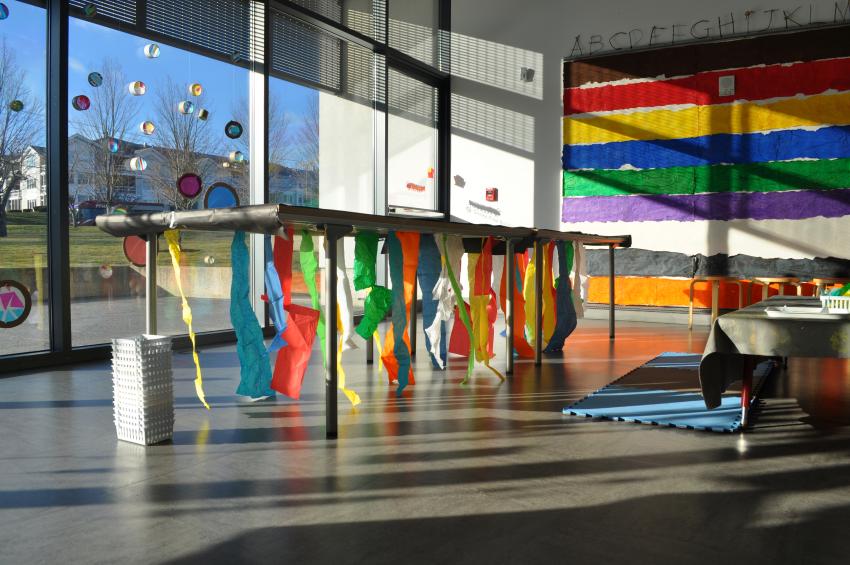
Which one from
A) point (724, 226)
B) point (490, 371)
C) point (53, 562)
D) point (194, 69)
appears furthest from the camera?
point (724, 226)

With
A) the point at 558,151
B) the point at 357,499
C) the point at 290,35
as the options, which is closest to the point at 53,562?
the point at 357,499

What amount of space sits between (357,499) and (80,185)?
11.4ft

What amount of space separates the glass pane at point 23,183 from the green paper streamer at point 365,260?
2.28 m

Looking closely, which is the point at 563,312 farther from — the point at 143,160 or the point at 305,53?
the point at 305,53

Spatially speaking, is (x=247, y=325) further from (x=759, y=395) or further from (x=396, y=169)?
(x=396, y=169)

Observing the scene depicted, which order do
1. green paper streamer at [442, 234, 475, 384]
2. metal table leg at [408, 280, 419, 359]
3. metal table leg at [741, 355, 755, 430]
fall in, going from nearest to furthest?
metal table leg at [741, 355, 755, 430]
metal table leg at [408, 280, 419, 359]
green paper streamer at [442, 234, 475, 384]

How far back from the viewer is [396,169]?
7828mm

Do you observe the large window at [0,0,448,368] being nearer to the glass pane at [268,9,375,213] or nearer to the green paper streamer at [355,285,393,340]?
the glass pane at [268,9,375,213]

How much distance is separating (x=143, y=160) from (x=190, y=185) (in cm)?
41

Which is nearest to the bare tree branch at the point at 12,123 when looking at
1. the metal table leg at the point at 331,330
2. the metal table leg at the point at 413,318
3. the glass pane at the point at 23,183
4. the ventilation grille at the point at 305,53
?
the glass pane at the point at 23,183

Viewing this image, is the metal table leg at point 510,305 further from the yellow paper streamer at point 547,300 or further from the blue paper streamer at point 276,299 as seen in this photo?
the blue paper streamer at point 276,299

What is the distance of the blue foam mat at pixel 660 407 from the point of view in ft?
10.2

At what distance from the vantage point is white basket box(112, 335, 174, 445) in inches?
108

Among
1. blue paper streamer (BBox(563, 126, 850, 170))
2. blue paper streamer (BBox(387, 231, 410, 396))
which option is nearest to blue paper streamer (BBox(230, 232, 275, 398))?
blue paper streamer (BBox(387, 231, 410, 396))
